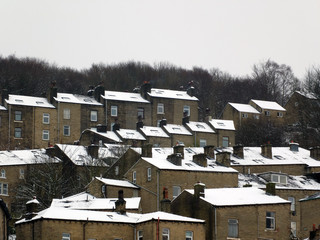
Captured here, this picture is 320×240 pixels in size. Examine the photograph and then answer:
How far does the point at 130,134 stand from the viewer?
11194 cm

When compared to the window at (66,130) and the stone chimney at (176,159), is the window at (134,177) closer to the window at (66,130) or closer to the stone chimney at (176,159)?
the stone chimney at (176,159)

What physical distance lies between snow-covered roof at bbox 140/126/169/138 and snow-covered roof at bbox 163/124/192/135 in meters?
0.77

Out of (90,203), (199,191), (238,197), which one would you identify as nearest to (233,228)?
(238,197)

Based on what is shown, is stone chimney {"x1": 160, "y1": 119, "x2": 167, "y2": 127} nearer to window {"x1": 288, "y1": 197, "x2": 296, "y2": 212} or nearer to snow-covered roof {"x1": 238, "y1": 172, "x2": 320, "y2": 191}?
snow-covered roof {"x1": 238, "y1": 172, "x2": 320, "y2": 191}

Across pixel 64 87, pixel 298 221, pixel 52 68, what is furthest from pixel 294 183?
pixel 52 68

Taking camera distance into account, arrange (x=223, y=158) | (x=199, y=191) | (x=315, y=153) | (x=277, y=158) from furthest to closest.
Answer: (x=315, y=153), (x=277, y=158), (x=223, y=158), (x=199, y=191)

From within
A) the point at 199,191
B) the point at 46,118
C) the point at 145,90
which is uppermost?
the point at 145,90

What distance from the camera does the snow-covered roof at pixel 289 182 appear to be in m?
85.2

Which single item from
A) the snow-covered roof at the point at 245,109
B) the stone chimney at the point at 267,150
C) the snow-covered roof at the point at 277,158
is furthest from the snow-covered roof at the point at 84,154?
the snow-covered roof at the point at 245,109

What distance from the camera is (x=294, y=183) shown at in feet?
284

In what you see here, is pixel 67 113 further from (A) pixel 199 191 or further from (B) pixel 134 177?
(A) pixel 199 191

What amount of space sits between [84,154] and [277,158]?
19.7 metres

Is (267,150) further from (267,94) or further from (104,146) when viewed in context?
(267,94)

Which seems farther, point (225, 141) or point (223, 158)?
point (225, 141)
